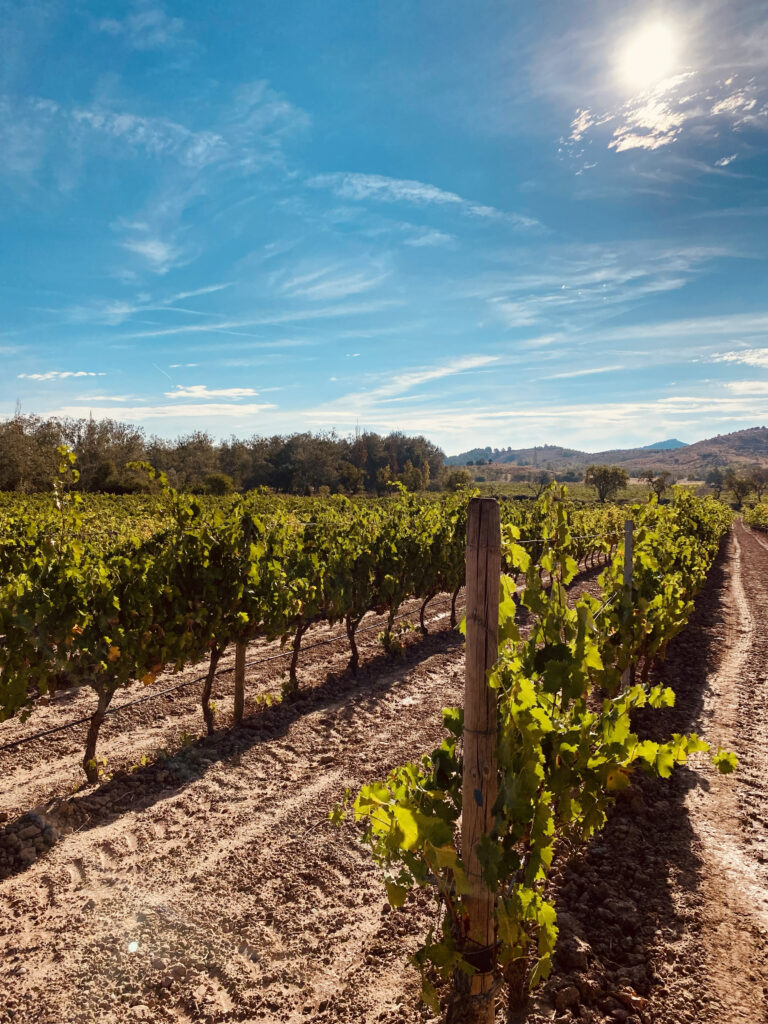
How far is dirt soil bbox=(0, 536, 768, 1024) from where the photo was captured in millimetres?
3322

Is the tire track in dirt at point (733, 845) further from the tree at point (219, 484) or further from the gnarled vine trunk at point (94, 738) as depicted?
the tree at point (219, 484)

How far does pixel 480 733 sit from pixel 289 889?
9.05 feet

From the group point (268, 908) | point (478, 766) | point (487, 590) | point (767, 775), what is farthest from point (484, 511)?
point (767, 775)

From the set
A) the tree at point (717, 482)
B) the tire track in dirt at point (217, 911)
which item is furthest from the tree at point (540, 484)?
the tree at point (717, 482)

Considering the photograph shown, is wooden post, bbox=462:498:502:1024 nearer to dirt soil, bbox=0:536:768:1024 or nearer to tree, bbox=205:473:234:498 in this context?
dirt soil, bbox=0:536:768:1024

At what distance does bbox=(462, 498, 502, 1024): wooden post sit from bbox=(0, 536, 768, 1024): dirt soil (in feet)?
2.99

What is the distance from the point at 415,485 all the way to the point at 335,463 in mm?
10248

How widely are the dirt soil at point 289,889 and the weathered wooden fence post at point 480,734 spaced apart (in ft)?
2.96

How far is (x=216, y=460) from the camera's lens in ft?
207

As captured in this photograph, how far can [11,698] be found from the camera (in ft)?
16.8

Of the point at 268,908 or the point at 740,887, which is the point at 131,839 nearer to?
the point at 268,908

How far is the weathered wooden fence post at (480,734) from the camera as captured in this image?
2.48m

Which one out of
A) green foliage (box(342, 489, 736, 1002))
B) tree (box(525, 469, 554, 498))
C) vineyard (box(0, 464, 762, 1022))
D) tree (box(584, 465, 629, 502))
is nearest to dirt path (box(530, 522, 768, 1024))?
vineyard (box(0, 464, 762, 1022))

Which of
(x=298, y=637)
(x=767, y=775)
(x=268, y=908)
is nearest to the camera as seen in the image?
(x=268, y=908)
